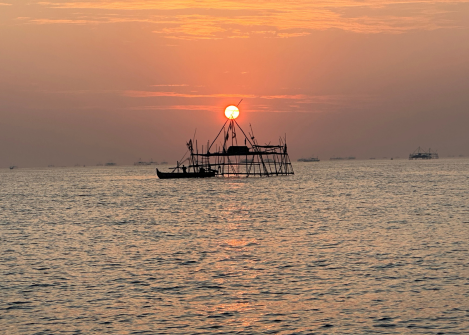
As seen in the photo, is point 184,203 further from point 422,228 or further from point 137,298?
point 137,298

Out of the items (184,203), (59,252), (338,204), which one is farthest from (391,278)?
(184,203)

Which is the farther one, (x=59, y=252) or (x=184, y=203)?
(x=184, y=203)

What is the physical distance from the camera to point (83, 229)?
47875 millimetres

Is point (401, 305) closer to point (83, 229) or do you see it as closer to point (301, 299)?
point (301, 299)

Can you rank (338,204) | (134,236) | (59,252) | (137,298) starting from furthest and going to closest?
(338,204), (134,236), (59,252), (137,298)

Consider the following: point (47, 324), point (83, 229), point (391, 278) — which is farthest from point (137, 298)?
point (83, 229)

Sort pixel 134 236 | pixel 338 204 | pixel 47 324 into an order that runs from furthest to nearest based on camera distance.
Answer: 1. pixel 338 204
2. pixel 134 236
3. pixel 47 324

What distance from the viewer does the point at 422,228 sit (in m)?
44.3

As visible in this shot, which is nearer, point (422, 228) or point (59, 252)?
point (59, 252)

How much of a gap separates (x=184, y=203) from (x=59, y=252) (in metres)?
41.2

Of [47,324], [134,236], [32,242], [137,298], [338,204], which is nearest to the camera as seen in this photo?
[47,324]

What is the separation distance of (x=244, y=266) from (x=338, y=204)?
44.8 m

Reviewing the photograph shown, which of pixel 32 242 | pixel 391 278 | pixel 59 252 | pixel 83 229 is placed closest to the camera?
pixel 391 278

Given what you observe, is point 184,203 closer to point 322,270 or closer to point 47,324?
point 322,270
